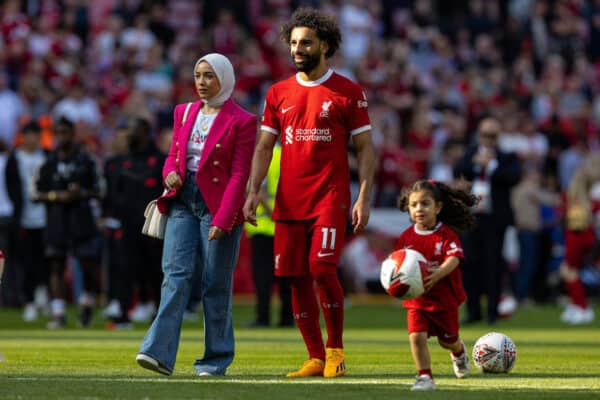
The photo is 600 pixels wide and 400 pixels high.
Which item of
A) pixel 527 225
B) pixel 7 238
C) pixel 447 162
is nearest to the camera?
pixel 7 238

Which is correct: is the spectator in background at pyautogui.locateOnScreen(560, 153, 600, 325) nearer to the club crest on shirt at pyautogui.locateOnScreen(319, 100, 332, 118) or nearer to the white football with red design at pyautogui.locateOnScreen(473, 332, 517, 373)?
the white football with red design at pyautogui.locateOnScreen(473, 332, 517, 373)

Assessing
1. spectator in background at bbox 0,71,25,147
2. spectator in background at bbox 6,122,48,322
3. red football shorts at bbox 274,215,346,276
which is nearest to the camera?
red football shorts at bbox 274,215,346,276

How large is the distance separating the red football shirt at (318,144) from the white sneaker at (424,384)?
1.69 metres

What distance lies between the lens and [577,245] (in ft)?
71.3

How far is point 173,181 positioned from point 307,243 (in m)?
1.11

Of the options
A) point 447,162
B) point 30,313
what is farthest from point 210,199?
point 447,162

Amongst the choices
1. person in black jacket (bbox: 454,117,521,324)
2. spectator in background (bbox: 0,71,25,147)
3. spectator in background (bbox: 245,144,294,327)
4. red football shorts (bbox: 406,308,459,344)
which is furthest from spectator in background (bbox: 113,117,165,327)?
red football shorts (bbox: 406,308,459,344)

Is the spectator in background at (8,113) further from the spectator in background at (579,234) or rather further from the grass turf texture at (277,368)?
the spectator in background at (579,234)

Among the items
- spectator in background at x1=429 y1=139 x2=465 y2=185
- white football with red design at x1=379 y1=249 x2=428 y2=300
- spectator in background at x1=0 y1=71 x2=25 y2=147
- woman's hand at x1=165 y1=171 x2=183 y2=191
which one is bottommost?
white football with red design at x1=379 y1=249 x2=428 y2=300

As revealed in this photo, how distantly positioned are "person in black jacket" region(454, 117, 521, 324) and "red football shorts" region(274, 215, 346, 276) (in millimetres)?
8415

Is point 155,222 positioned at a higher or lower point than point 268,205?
lower

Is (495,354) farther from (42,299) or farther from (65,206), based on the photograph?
(42,299)

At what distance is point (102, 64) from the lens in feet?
90.7

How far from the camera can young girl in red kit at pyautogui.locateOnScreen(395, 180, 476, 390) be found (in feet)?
33.3
